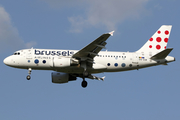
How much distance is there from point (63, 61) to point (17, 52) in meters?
7.18

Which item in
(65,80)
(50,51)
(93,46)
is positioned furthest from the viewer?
(65,80)

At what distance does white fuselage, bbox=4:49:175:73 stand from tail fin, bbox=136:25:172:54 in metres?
2.21

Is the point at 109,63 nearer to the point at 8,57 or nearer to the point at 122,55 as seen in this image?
the point at 122,55

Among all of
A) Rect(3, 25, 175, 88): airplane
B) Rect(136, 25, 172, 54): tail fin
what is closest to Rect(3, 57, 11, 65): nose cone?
Rect(3, 25, 175, 88): airplane

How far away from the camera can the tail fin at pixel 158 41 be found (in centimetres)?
5035

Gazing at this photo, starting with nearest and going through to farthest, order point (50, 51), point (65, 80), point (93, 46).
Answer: point (93, 46) → point (50, 51) → point (65, 80)

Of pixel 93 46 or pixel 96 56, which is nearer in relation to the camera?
pixel 93 46

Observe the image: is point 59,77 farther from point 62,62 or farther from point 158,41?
point 158,41

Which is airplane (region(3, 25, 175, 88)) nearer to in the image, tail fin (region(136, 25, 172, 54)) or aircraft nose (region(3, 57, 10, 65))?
aircraft nose (region(3, 57, 10, 65))

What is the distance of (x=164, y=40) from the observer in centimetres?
5134

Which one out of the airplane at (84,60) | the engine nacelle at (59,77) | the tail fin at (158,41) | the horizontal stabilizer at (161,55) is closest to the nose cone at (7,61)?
the airplane at (84,60)

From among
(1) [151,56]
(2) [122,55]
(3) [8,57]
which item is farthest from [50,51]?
(1) [151,56]

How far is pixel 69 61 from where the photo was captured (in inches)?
1756

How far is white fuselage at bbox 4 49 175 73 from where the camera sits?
45.3 m
